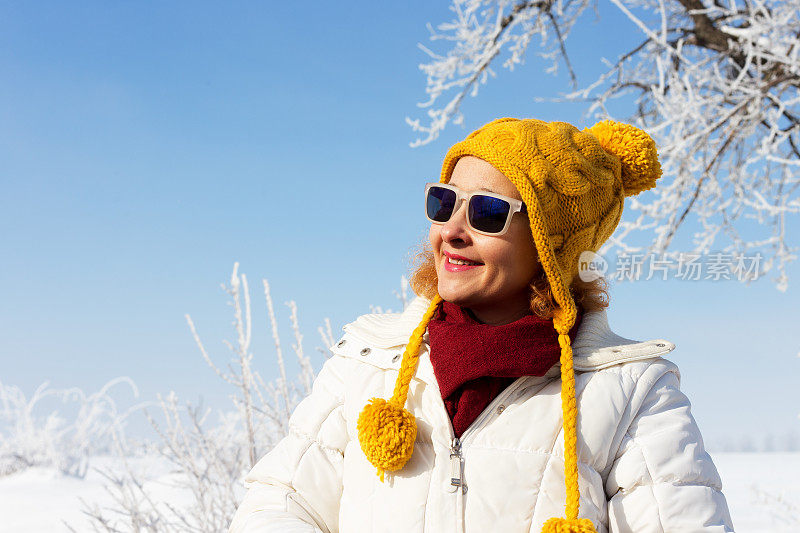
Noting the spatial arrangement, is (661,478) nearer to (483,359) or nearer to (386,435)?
(483,359)

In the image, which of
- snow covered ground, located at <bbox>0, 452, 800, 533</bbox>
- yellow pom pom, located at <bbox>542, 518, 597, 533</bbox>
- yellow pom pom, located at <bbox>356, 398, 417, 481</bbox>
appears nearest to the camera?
yellow pom pom, located at <bbox>542, 518, 597, 533</bbox>

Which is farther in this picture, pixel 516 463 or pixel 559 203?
pixel 559 203

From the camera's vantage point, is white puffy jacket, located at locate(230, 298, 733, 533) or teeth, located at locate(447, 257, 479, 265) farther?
teeth, located at locate(447, 257, 479, 265)

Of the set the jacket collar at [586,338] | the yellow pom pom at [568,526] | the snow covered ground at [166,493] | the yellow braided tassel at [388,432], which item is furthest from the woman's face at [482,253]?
the snow covered ground at [166,493]

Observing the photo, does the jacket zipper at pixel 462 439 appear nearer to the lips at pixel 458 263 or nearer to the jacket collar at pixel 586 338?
the jacket collar at pixel 586 338

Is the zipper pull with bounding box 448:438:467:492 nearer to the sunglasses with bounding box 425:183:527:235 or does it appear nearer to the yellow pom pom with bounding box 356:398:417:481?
the yellow pom pom with bounding box 356:398:417:481

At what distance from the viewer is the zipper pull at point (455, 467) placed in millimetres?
1422

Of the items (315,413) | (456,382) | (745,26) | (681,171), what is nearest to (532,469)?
(456,382)

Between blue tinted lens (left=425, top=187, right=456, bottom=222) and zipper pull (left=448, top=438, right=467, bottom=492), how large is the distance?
20.3 inches

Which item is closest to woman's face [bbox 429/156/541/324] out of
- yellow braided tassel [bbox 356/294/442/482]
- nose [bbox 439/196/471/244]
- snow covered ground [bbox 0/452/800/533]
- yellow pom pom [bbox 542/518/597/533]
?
nose [bbox 439/196/471/244]

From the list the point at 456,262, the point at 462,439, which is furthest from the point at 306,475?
the point at 456,262

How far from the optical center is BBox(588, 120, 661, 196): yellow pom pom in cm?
169

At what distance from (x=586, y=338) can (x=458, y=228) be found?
0.41 meters

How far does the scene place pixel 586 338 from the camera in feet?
5.32
